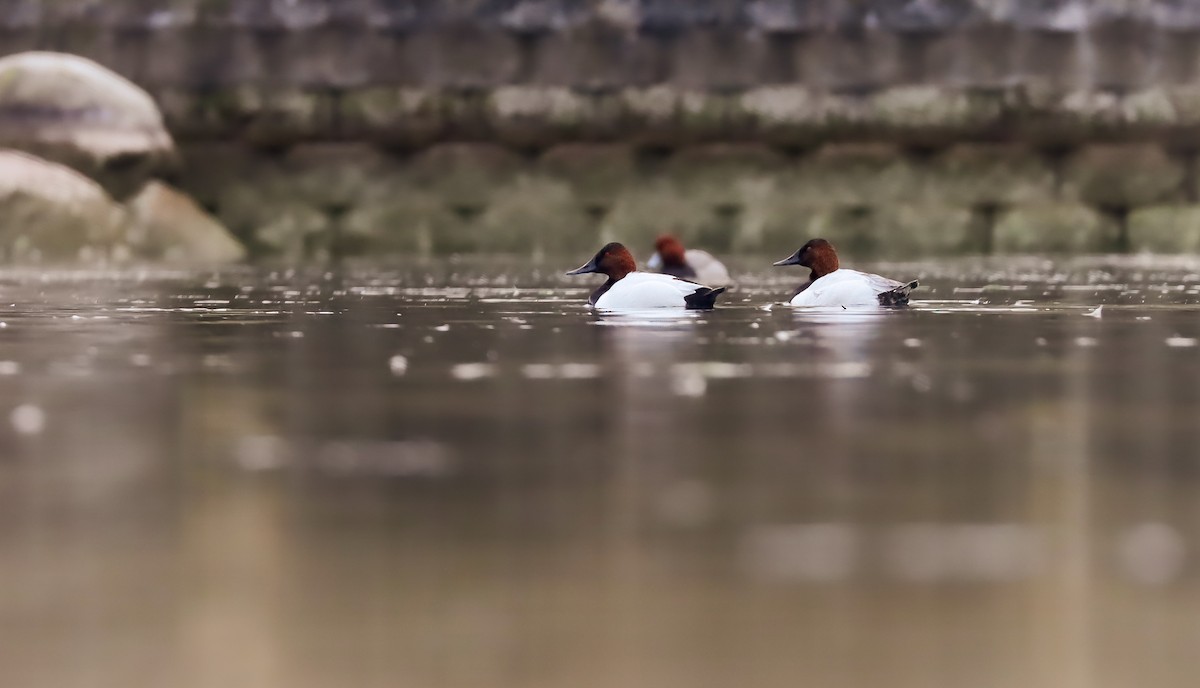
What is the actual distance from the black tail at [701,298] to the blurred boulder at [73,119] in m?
9.91

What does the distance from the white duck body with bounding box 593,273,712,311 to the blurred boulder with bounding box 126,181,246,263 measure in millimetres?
8678

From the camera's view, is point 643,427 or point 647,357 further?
point 647,357

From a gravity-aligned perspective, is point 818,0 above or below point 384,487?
above

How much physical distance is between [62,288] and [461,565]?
9334 millimetres

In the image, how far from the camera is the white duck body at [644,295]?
9.65 metres

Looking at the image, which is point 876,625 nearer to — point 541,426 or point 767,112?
point 541,426

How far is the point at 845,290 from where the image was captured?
32.1 feet

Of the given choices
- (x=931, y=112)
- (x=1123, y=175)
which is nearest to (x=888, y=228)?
(x=931, y=112)

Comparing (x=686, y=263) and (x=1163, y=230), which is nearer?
(x=686, y=263)

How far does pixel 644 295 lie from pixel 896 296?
1158mm

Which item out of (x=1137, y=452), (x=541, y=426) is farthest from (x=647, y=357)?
(x=1137, y=452)

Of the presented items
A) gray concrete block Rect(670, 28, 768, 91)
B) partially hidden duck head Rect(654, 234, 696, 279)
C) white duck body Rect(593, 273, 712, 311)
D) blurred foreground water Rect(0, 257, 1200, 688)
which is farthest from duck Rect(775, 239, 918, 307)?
gray concrete block Rect(670, 28, 768, 91)

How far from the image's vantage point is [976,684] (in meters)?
2.45

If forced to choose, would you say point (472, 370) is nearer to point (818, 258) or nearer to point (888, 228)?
point (818, 258)
